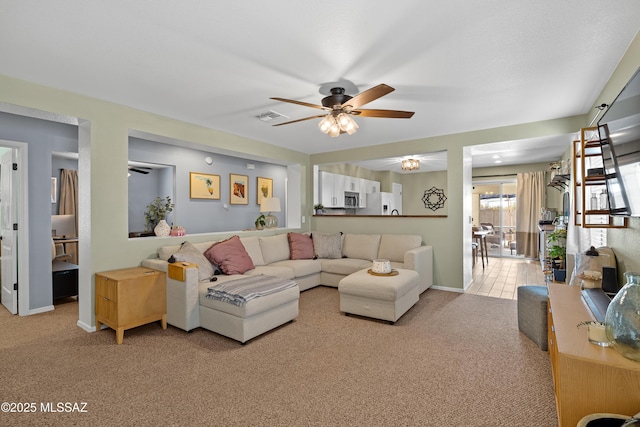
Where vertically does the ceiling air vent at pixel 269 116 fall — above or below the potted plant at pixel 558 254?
above

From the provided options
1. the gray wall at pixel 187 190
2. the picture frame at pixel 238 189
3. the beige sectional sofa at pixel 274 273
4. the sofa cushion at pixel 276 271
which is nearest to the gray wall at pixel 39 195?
the gray wall at pixel 187 190

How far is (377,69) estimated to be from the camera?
2580 millimetres

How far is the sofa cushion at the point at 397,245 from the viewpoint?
485 centimetres

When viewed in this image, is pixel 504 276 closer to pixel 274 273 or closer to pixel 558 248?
pixel 558 248

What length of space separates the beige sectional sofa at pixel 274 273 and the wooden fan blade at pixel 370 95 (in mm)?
1924

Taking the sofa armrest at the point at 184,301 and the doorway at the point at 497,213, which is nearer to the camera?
the sofa armrest at the point at 184,301

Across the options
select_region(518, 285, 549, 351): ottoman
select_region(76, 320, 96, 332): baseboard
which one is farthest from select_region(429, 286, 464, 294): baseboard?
select_region(76, 320, 96, 332): baseboard

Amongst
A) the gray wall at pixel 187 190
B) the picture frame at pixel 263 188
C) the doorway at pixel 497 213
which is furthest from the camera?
the doorway at pixel 497 213

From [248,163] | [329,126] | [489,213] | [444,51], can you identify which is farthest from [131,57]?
[489,213]

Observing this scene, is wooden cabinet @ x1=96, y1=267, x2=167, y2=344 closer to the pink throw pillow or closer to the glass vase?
the pink throw pillow

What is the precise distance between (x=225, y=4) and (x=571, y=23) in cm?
210

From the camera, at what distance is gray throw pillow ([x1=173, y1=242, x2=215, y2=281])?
11.2ft

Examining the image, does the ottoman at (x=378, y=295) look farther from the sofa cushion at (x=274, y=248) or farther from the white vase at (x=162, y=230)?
the white vase at (x=162, y=230)

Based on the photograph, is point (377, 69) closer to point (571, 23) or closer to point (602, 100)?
point (571, 23)
